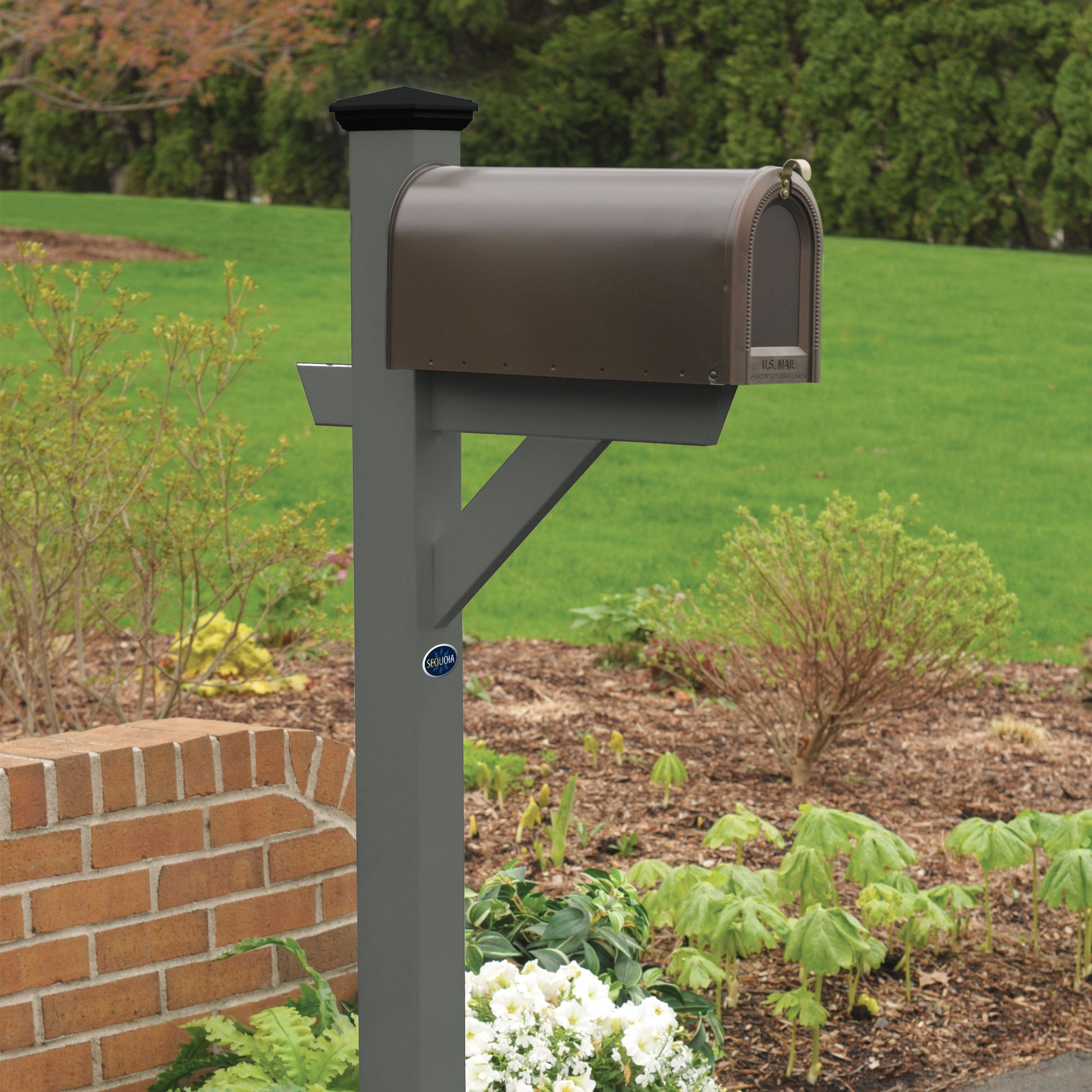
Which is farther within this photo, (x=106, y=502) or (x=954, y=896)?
(x=106, y=502)

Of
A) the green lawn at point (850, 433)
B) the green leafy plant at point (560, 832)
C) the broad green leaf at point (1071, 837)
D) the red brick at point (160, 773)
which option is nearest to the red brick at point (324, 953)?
the red brick at point (160, 773)

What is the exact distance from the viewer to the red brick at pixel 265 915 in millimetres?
2861

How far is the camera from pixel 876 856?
3428 mm

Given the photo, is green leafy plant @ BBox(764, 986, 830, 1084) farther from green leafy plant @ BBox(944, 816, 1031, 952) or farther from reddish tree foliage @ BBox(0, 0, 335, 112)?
reddish tree foliage @ BBox(0, 0, 335, 112)

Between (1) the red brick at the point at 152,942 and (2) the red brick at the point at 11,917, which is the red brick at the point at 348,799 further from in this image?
(2) the red brick at the point at 11,917

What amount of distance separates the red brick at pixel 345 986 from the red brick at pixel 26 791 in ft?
2.64

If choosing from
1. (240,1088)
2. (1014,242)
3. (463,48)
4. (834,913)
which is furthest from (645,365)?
(463,48)

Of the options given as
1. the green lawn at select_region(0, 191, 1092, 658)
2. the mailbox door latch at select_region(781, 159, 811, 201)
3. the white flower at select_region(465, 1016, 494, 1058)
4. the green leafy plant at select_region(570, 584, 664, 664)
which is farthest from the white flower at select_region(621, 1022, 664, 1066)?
the green lawn at select_region(0, 191, 1092, 658)

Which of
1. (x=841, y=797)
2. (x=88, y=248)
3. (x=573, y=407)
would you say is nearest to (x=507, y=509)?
(x=573, y=407)

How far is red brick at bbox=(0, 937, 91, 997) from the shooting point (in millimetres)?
2547

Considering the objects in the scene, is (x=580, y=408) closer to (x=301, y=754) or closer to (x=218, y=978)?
(x=301, y=754)

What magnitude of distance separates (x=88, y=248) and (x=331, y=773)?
15.4m

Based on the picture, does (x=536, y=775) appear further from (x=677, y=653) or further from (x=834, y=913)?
(x=834, y=913)

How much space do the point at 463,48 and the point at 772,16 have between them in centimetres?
632
